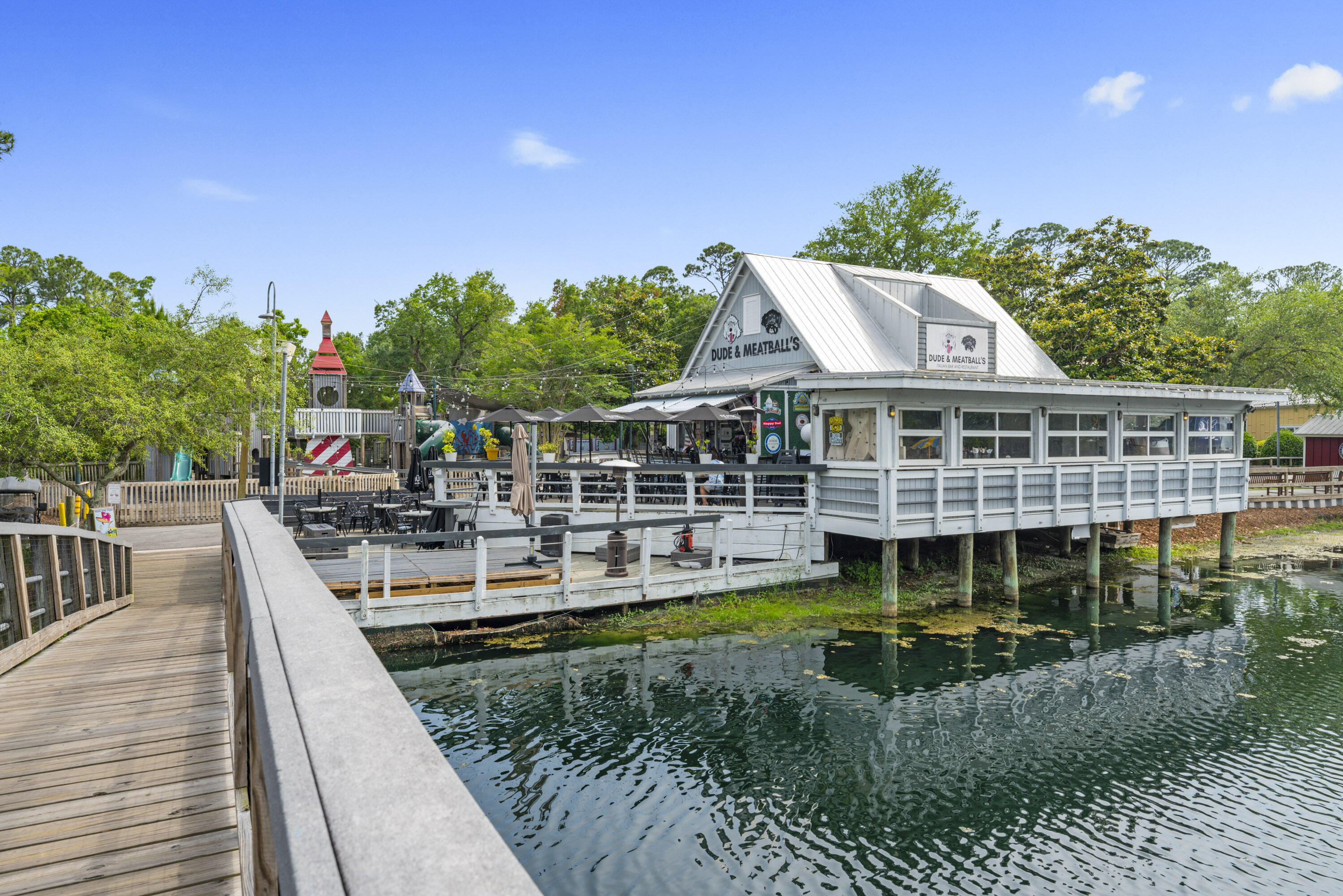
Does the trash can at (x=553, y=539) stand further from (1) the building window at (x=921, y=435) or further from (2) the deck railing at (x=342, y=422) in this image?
(2) the deck railing at (x=342, y=422)

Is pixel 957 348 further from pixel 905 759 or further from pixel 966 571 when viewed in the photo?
pixel 905 759

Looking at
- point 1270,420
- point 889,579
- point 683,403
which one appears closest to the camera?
point 889,579

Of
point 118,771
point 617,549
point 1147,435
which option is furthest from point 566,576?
point 1147,435

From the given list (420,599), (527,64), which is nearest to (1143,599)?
(420,599)

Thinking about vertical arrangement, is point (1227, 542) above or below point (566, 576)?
below

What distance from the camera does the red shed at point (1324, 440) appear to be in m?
42.9

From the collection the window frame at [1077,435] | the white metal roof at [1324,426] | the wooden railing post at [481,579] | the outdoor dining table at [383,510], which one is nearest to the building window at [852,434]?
the window frame at [1077,435]

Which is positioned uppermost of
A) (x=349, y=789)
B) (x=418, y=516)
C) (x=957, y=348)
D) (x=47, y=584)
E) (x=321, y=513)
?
(x=957, y=348)

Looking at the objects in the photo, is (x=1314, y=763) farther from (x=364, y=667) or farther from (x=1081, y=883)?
(x=364, y=667)

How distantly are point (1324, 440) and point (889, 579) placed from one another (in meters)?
43.2

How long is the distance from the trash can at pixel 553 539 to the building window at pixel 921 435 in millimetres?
7589

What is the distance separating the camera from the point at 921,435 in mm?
17000

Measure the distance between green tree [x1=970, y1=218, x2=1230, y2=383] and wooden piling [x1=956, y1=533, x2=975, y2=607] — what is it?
65.7ft

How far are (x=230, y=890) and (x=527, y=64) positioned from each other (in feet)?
133
